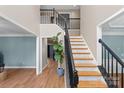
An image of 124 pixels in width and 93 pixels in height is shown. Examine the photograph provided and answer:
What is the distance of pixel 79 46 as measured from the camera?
685cm

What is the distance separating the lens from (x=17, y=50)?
34.4 ft

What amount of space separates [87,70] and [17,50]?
624 cm

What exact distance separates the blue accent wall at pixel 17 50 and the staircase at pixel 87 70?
178 inches

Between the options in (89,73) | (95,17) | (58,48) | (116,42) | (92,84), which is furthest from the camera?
(116,42)

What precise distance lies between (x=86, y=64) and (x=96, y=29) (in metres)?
1.11

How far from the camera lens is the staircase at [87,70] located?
450 centimetres

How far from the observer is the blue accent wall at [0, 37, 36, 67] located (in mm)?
10430

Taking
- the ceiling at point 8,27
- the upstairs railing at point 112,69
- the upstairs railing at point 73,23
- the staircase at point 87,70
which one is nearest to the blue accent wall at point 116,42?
the staircase at point 87,70

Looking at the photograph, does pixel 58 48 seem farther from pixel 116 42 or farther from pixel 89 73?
pixel 89 73

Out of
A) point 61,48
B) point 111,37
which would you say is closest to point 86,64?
point 61,48

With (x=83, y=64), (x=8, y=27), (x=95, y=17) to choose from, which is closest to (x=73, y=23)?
(x=8, y=27)

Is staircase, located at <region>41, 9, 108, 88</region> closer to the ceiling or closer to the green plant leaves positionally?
the green plant leaves

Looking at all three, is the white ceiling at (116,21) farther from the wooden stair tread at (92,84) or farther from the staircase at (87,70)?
the wooden stair tread at (92,84)
